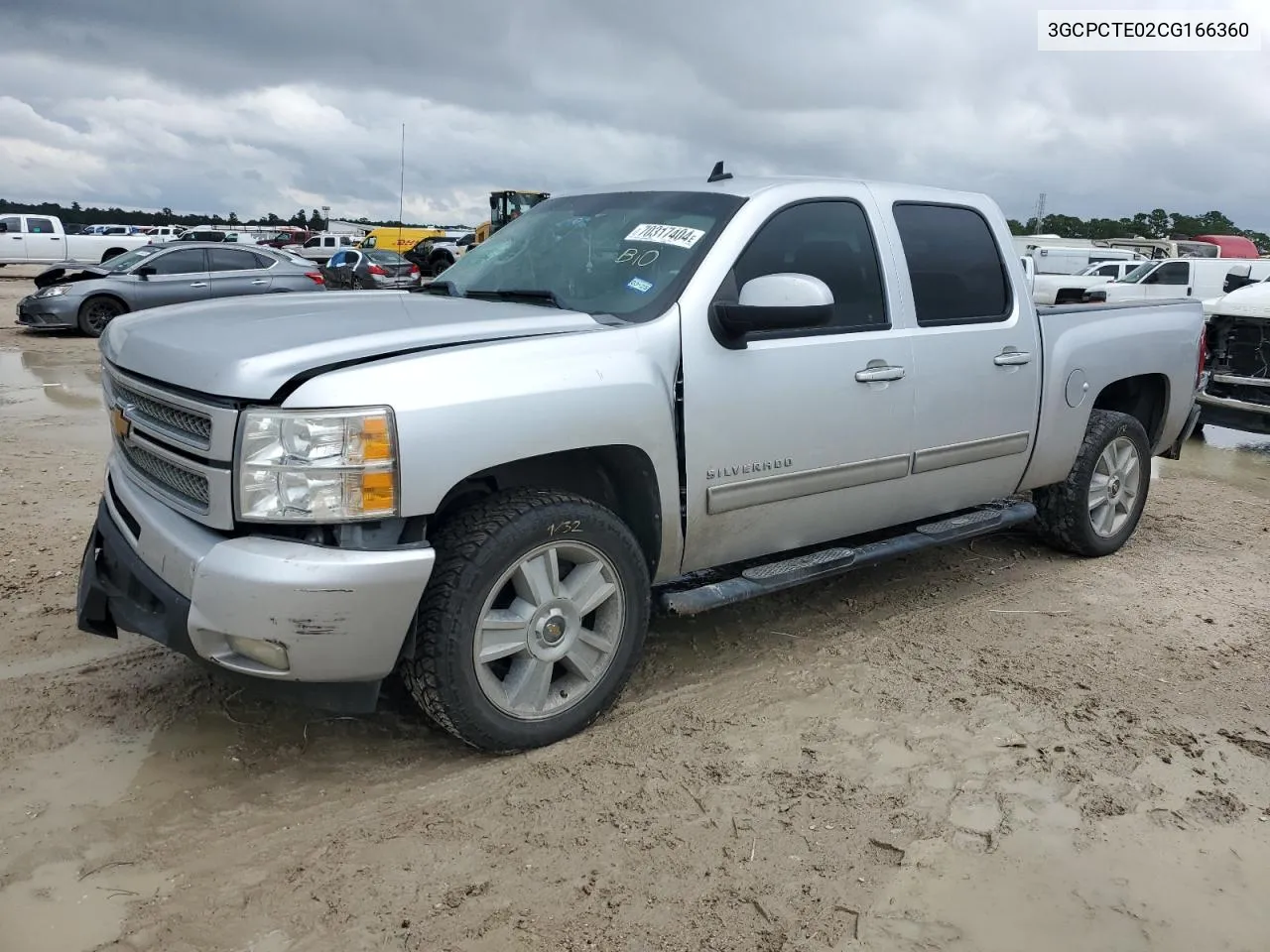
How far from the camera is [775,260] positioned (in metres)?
3.77

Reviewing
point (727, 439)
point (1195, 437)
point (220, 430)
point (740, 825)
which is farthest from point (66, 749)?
point (1195, 437)

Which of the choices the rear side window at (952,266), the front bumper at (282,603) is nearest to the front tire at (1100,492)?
the rear side window at (952,266)

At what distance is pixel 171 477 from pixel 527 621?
1.13 m

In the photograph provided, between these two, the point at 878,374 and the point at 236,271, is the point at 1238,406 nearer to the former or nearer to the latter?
the point at 878,374

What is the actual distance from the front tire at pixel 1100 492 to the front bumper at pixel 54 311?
1389cm

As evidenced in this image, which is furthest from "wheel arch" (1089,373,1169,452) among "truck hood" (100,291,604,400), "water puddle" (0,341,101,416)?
"water puddle" (0,341,101,416)

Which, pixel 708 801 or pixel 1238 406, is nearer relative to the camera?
pixel 708 801

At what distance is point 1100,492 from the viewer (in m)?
5.41

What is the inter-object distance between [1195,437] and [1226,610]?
6.31m

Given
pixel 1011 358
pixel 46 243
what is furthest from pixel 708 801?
pixel 46 243

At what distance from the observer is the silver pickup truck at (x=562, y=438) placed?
2.70m

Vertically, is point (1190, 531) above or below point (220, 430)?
below

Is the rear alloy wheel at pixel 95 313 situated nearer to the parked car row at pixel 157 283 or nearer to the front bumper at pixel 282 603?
the parked car row at pixel 157 283

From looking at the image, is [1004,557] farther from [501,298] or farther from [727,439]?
[501,298]
